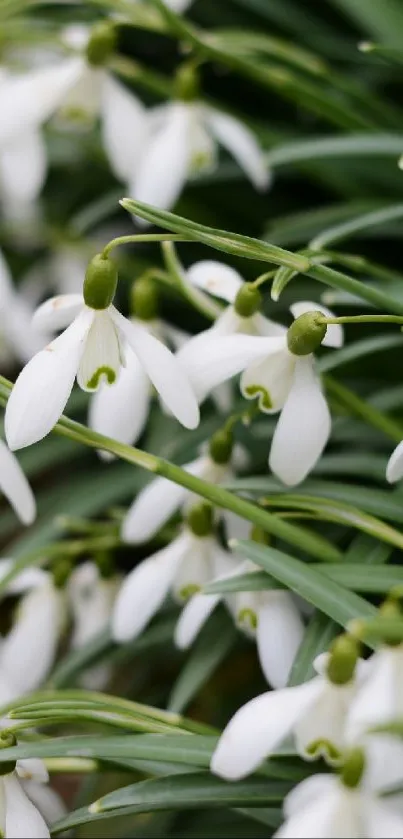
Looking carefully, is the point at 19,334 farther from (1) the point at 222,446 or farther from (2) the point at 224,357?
(2) the point at 224,357

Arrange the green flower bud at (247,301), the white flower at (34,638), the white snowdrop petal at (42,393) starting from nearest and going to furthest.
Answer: the white snowdrop petal at (42,393) < the green flower bud at (247,301) < the white flower at (34,638)

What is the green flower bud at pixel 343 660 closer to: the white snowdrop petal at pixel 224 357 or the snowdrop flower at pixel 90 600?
the white snowdrop petal at pixel 224 357

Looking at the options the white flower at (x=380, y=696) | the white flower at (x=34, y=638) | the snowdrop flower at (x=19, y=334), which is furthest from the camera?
the snowdrop flower at (x=19, y=334)

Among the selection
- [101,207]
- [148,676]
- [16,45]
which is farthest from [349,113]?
[148,676]

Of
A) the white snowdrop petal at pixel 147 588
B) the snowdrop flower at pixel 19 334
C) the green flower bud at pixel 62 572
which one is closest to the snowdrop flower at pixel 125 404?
the white snowdrop petal at pixel 147 588

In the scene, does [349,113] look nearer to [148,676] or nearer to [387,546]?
[387,546]

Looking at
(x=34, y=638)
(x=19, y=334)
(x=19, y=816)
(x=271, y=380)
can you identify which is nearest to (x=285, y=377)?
(x=271, y=380)

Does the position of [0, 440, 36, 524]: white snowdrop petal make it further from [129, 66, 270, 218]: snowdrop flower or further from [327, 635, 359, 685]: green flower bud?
[129, 66, 270, 218]: snowdrop flower
